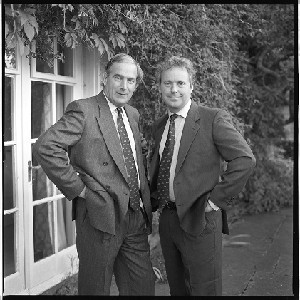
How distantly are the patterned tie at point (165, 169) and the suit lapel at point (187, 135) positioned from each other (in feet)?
0.29

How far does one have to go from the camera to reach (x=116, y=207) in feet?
8.31

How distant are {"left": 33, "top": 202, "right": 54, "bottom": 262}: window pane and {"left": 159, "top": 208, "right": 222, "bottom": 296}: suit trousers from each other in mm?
1358

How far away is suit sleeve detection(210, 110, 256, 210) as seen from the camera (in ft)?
8.13

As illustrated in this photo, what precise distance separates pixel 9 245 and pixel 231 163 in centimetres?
196

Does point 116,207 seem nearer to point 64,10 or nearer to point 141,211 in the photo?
point 141,211

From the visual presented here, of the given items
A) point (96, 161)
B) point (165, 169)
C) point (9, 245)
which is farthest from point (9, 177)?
point (165, 169)

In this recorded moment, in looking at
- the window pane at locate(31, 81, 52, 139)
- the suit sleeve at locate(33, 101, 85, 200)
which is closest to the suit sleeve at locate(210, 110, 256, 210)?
the suit sleeve at locate(33, 101, 85, 200)

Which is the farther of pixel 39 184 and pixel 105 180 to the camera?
pixel 39 184

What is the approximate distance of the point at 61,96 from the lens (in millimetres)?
3896

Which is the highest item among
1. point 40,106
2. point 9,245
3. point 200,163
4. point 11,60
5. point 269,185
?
point 11,60

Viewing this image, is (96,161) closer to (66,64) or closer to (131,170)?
(131,170)

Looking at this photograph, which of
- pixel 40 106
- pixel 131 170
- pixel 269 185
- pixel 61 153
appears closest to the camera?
pixel 61 153

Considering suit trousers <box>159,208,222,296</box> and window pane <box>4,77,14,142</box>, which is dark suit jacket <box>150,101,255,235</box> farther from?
window pane <box>4,77,14,142</box>

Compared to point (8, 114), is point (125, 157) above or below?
below
